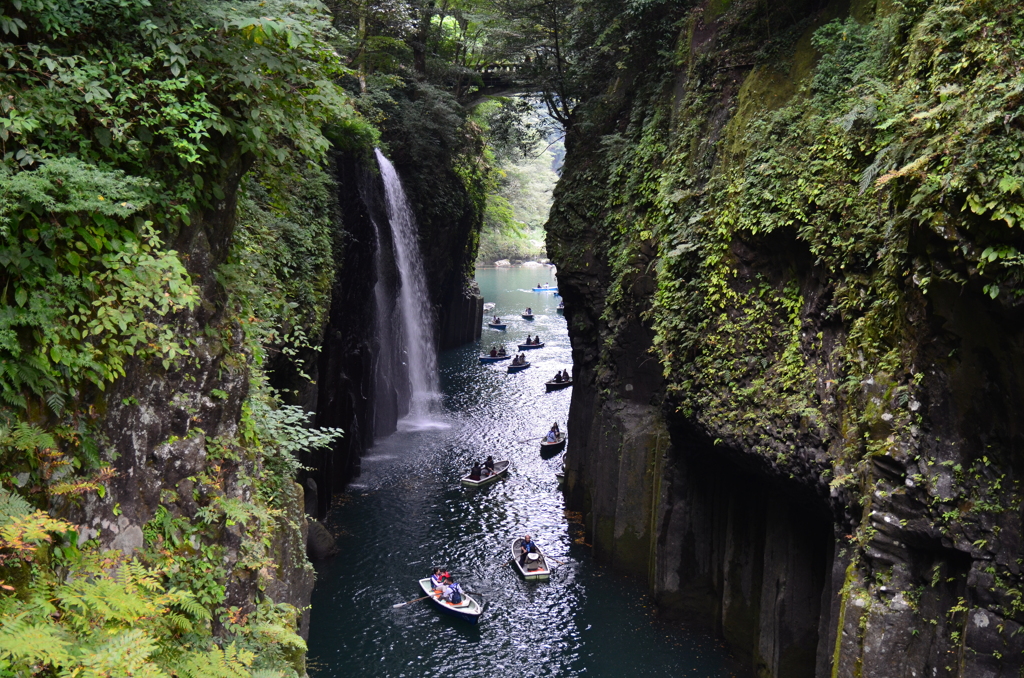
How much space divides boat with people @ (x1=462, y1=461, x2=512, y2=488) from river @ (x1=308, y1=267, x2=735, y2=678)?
268mm

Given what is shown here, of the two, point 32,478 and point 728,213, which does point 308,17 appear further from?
point 728,213

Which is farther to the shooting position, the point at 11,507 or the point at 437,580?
the point at 437,580

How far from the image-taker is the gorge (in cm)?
647

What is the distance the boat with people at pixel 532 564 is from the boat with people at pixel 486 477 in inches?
215

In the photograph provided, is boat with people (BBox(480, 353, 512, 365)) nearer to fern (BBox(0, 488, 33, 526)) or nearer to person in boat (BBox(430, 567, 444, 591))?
person in boat (BBox(430, 567, 444, 591))

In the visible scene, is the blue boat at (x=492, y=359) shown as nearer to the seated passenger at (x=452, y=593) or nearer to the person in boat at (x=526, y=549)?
the person in boat at (x=526, y=549)

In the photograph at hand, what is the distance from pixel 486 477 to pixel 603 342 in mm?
7584

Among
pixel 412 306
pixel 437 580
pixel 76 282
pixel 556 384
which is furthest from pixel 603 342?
pixel 556 384

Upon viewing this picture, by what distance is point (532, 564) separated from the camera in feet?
61.0

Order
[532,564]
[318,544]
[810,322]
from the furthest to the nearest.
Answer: [318,544]
[532,564]
[810,322]

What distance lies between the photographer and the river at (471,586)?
49.4ft

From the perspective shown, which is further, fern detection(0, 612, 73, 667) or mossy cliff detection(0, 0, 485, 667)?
mossy cliff detection(0, 0, 485, 667)

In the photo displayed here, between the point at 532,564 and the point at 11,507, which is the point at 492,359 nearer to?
the point at 532,564

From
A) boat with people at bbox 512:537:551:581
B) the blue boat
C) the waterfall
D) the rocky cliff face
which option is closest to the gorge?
the rocky cliff face
